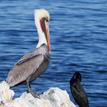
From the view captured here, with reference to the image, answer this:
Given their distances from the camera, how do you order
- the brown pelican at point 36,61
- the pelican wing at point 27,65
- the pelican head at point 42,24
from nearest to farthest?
1. the pelican wing at point 27,65
2. the brown pelican at point 36,61
3. the pelican head at point 42,24

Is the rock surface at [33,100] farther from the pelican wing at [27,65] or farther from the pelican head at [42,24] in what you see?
the pelican head at [42,24]

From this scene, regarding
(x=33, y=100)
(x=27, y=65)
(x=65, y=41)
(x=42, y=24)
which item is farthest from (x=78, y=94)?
(x=65, y=41)

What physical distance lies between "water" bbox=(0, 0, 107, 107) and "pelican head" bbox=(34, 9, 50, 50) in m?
7.17

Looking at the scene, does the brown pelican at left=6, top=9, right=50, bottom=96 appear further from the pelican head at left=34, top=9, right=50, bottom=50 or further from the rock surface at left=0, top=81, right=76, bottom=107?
the rock surface at left=0, top=81, right=76, bottom=107

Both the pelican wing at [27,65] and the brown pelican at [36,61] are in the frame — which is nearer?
the pelican wing at [27,65]

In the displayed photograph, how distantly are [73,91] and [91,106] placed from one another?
582 centimetres

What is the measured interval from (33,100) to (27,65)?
341 centimetres

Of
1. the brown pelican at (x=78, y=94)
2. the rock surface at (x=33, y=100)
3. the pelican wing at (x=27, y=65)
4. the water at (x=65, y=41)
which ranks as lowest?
the water at (x=65, y=41)

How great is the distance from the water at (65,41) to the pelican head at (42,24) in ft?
23.5

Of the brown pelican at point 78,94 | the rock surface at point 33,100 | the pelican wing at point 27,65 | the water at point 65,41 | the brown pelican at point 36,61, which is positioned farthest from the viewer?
the water at point 65,41

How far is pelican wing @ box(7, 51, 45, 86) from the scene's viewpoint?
12.8 meters

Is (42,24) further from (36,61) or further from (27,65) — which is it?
(27,65)

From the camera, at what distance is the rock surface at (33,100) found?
9443mm

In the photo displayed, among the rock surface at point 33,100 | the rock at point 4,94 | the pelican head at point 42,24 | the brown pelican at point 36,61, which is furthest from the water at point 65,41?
the rock at point 4,94
